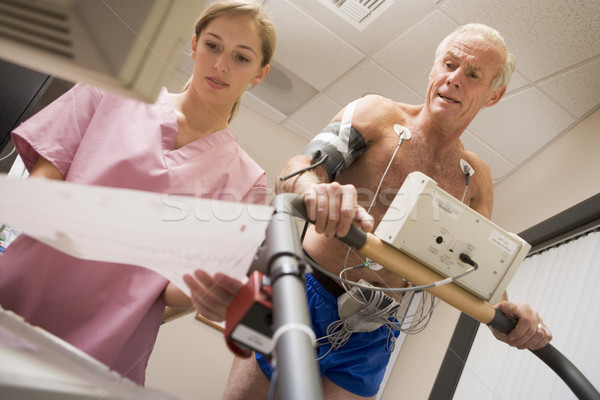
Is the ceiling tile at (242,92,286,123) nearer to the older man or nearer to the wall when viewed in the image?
the older man

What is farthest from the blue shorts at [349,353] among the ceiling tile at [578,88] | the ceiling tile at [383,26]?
the ceiling tile at [578,88]

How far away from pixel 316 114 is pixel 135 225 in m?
0.52

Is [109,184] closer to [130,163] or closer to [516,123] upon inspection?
[130,163]

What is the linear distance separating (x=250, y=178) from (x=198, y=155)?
8 centimetres

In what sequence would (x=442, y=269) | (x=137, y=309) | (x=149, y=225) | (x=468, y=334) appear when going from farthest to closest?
(x=468, y=334), (x=442, y=269), (x=137, y=309), (x=149, y=225)

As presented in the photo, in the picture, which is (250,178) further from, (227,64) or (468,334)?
(468,334)

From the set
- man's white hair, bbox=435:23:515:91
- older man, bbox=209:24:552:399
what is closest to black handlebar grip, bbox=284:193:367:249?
older man, bbox=209:24:552:399

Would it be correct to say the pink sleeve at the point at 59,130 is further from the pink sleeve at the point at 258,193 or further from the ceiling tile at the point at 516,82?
the ceiling tile at the point at 516,82

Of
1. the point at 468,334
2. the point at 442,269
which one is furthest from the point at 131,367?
the point at 468,334

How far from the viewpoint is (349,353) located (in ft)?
3.31

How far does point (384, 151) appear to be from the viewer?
0.86 meters

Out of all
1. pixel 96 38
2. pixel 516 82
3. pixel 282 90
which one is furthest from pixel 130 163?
pixel 516 82

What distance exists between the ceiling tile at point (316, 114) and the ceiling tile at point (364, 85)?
37 millimetres

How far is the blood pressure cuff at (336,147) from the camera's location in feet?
2.26
